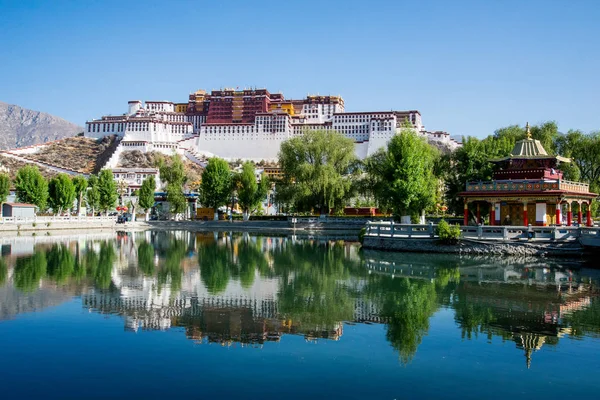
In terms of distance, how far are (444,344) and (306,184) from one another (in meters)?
43.5

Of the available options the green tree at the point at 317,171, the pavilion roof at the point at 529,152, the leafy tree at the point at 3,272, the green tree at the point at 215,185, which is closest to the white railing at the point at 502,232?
the pavilion roof at the point at 529,152

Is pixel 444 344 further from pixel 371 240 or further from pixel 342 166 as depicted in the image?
pixel 342 166

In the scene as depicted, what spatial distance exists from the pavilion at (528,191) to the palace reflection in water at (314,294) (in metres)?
7.64

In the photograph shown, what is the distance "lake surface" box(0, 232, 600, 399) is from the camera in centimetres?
920

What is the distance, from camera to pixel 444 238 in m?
30.2

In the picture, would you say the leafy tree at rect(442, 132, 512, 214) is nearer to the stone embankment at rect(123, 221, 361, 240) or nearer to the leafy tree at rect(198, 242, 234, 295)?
the stone embankment at rect(123, 221, 361, 240)

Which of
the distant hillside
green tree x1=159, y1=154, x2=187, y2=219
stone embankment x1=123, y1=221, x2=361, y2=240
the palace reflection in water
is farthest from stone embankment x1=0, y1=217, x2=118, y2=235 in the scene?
the distant hillside

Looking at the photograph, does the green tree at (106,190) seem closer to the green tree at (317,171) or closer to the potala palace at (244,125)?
the green tree at (317,171)

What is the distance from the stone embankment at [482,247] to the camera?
2772cm

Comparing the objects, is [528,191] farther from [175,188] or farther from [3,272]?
[175,188]

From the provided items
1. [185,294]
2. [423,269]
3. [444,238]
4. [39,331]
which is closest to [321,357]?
[39,331]

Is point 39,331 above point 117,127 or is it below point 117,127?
below

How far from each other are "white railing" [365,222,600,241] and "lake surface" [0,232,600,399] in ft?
15.9

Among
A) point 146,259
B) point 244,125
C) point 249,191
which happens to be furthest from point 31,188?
point 244,125
